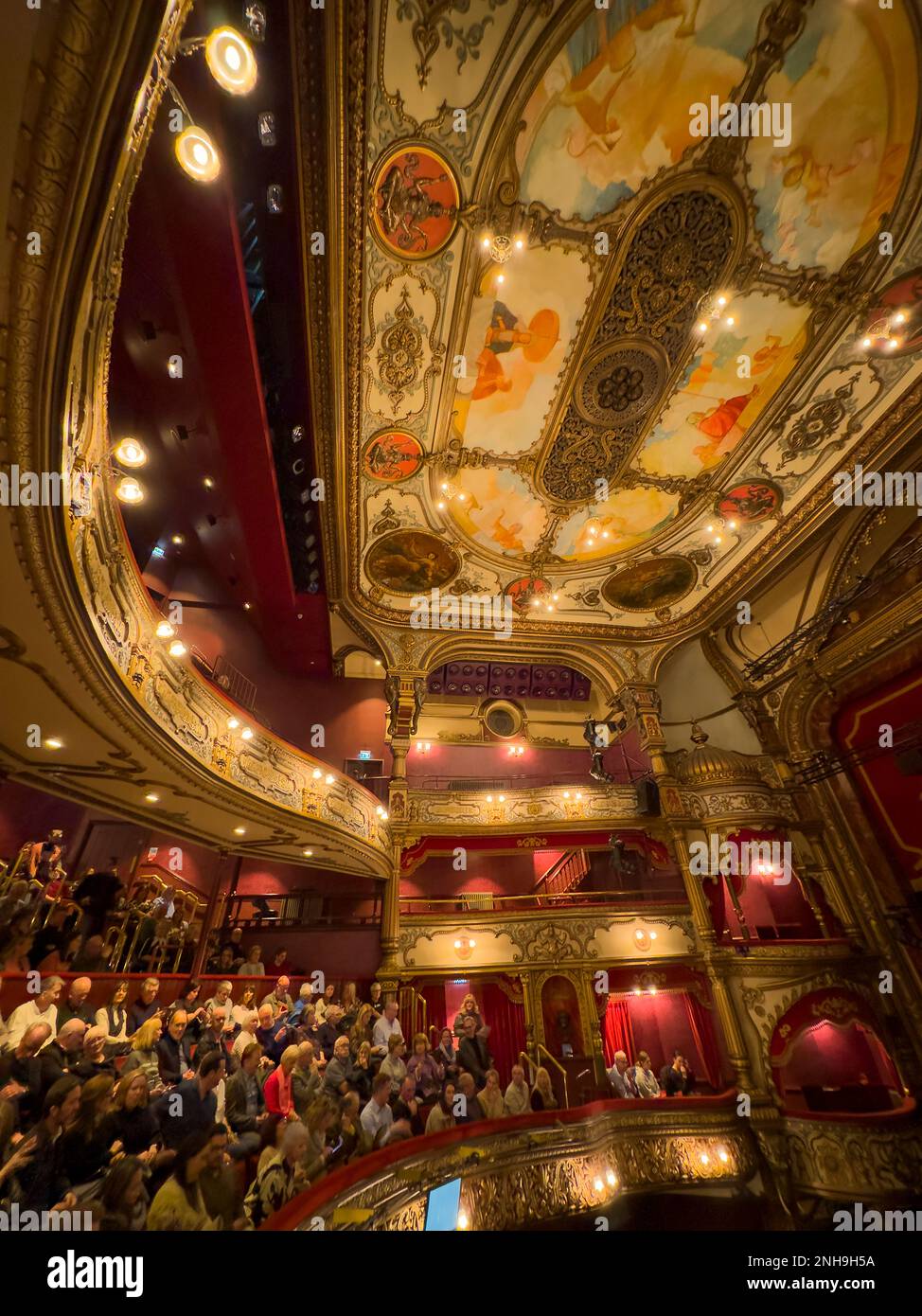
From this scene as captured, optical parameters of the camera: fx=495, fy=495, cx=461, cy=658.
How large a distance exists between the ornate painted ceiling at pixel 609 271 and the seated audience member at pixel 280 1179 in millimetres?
8006

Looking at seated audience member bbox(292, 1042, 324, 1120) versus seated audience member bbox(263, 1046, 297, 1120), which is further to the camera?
seated audience member bbox(263, 1046, 297, 1120)

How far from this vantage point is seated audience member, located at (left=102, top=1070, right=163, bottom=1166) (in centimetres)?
334

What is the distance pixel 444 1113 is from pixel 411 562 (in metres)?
8.93

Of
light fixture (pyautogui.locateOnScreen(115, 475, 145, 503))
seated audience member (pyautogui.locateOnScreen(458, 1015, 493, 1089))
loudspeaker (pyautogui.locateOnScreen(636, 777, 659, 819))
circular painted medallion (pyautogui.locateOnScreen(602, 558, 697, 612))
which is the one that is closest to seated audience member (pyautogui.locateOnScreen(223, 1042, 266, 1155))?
seated audience member (pyautogui.locateOnScreen(458, 1015, 493, 1089))

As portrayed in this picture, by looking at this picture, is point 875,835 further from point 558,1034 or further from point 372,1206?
point 372,1206

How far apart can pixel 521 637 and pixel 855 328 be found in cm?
817

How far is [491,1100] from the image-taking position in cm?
605

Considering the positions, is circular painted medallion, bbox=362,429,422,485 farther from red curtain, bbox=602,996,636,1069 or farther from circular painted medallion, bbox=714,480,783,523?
red curtain, bbox=602,996,636,1069

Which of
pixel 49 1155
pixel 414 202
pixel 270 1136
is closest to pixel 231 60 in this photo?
pixel 414 202

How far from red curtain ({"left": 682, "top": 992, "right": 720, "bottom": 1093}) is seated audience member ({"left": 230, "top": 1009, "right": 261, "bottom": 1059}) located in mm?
8357

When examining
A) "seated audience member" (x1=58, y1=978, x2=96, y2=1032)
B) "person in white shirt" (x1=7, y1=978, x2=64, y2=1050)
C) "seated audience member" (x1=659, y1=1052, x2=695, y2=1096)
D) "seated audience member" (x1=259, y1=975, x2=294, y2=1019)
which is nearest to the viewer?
"person in white shirt" (x1=7, y1=978, x2=64, y2=1050)

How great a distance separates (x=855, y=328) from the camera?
7168mm

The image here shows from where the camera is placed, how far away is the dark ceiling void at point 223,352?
4.32 metres

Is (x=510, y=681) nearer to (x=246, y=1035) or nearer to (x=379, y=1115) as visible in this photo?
(x=246, y=1035)
